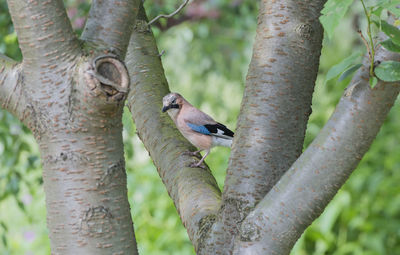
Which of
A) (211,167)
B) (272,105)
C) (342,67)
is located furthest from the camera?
(211,167)

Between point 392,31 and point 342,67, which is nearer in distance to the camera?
point 392,31

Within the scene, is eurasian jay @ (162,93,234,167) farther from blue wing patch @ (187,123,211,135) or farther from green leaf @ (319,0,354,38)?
green leaf @ (319,0,354,38)

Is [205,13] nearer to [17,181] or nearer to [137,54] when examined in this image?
[17,181]

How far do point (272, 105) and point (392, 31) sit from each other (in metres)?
0.47

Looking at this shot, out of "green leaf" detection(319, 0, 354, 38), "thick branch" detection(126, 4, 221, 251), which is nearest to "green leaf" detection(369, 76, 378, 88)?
"green leaf" detection(319, 0, 354, 38)

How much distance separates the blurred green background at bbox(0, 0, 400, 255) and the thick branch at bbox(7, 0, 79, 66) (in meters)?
1.12

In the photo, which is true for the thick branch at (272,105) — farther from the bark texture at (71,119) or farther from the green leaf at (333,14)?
the green leaf at (333,14)

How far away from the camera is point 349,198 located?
364 centimetres

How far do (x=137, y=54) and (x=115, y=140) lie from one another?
2.23ft

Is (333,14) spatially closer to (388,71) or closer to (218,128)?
(388,71)

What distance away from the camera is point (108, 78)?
1.04m

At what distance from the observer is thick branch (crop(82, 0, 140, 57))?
43.8 inches

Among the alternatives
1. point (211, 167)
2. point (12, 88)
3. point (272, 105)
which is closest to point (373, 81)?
point (272, 105)

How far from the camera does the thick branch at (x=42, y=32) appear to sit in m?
1.06
